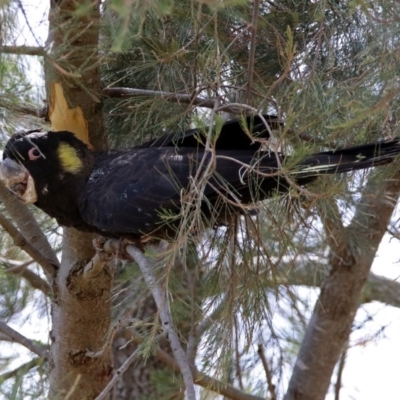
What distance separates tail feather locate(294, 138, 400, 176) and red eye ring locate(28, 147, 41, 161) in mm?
886

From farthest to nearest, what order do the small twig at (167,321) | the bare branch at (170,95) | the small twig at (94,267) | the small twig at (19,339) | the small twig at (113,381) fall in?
the small twig at (19,339) → the small twig at (94,267) → the bare branch at (170,95) → the small twig at (113,381) → the small twig at (167,321)

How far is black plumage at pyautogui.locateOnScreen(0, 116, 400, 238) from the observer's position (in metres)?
1.97

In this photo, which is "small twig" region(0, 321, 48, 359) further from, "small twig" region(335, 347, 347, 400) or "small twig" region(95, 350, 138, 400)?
"small twig" region(335, 347, 347, 400)

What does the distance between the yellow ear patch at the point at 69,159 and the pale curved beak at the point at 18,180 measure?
0.11 m

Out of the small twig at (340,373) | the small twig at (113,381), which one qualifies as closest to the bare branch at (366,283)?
the small twig at (340,373)

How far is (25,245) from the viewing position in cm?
247

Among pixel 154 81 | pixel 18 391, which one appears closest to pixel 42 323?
pixel 154 81

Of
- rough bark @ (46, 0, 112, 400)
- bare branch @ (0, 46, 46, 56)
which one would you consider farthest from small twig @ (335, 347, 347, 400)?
bare branch @ (0, 46, 46, 56)

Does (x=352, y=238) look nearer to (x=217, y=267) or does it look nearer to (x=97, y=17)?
(x=217, y=267)

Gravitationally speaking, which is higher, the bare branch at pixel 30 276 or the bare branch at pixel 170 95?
the bare branch at pixel 170 95

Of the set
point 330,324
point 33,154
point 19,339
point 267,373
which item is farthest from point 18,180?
point 330,324

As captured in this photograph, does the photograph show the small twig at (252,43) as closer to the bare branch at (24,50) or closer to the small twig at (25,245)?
the bare branch at (24,50)

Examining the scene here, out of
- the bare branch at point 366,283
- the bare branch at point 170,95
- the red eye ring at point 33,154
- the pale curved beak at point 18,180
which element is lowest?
the pale curved beak at point 18,180

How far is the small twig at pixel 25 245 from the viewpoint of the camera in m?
2.41
